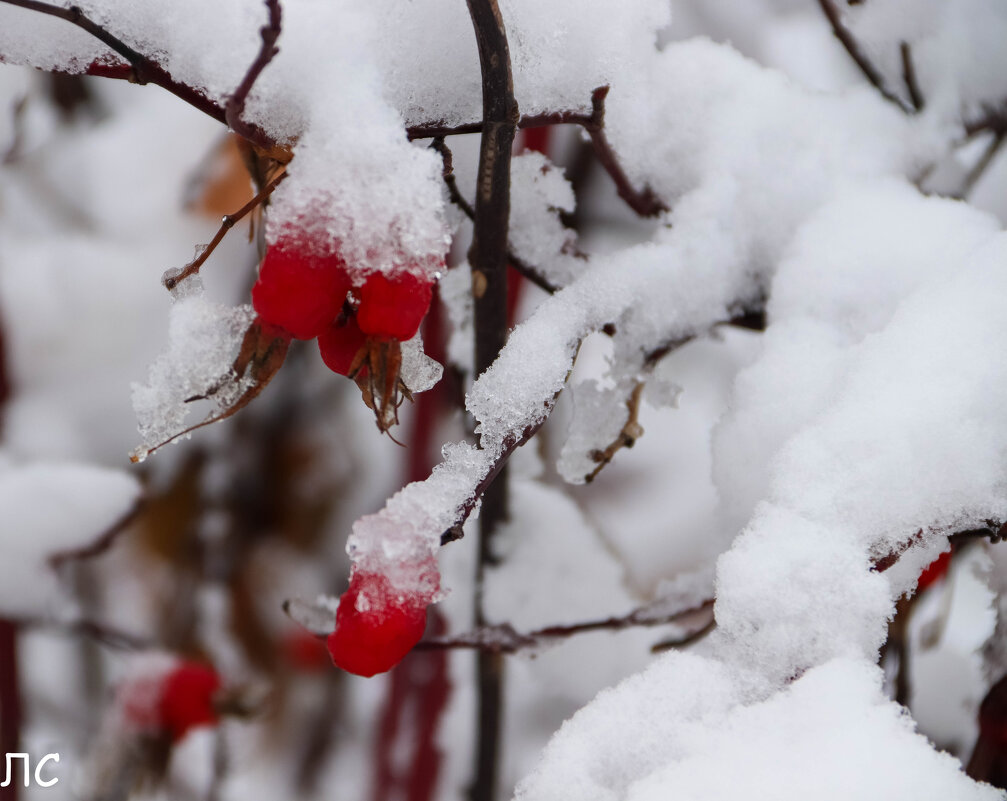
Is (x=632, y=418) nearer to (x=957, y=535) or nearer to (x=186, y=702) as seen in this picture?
(x=957, y=535)

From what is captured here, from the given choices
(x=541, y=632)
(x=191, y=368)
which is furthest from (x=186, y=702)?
(x=191, y=368)

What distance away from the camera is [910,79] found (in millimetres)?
630

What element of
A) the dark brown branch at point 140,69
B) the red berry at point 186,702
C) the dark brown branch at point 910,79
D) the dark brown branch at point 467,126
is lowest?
the red berry at point 186,702

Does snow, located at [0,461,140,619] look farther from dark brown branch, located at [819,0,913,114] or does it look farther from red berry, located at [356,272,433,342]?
dark brown branch, located at [819,0,913,114]

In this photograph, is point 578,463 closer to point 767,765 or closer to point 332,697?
point 767,765

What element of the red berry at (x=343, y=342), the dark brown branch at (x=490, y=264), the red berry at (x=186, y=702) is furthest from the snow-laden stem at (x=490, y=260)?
the red berry at (x=186, y=702)

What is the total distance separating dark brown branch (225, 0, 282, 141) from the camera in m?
0.32

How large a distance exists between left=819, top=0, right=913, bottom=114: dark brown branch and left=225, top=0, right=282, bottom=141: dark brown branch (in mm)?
458

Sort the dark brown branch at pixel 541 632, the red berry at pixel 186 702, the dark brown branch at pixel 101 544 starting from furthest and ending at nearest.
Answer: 1. the red berry at pixel 186 702
2. the dark brown branch at pixel 101 544
3. the dark brown branch at pixel 541 632

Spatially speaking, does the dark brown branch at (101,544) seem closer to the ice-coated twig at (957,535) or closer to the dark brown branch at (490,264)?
the dark brown branch at (490,264)

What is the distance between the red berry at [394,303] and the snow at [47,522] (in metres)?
0.57

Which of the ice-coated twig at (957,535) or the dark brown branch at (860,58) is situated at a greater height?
the dark brown branch at (860,58)

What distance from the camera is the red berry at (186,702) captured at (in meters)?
0.99

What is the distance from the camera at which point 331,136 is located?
37 centimetres
